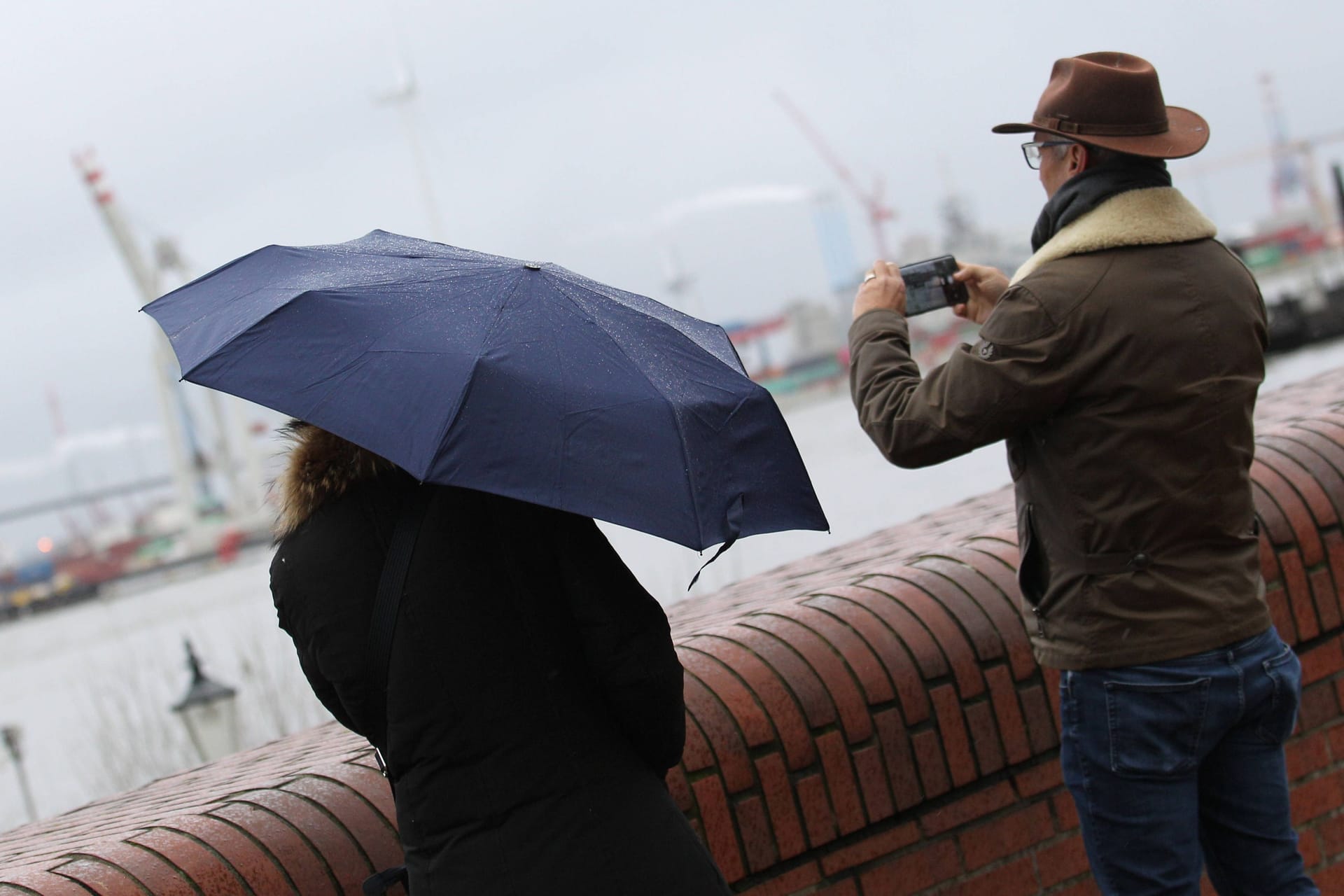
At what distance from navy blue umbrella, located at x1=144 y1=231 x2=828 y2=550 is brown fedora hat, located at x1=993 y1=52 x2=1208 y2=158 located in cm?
62

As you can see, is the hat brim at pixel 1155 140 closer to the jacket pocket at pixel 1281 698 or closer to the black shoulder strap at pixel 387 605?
the jacket pocket at pixel 1281 698

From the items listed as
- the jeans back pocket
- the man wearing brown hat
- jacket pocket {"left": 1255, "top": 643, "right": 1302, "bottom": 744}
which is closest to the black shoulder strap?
the man wearing brown hat

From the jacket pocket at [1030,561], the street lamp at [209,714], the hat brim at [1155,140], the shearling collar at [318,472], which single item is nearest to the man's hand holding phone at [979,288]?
the hat brim at [1155,140]

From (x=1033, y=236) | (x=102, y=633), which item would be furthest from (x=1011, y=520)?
(x=102, y=633)

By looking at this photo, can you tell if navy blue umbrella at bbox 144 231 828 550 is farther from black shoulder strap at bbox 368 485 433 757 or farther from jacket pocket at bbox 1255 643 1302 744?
jacket pocket at bbox 1255 643 1302 744

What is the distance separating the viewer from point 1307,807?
109 inches

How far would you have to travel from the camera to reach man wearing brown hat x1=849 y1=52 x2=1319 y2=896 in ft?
6.16

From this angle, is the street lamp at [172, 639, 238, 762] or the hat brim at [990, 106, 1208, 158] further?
the street lamp at [172, 639, 238, 762]

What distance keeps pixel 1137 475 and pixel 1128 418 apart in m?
0.08

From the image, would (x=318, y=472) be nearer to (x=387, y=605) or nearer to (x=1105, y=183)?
(x=387, y=605)

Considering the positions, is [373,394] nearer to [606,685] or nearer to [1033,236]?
[606,685]

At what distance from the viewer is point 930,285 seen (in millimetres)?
2271

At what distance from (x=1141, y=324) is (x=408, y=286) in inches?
38.9

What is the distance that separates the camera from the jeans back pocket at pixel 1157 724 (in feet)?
6.18
